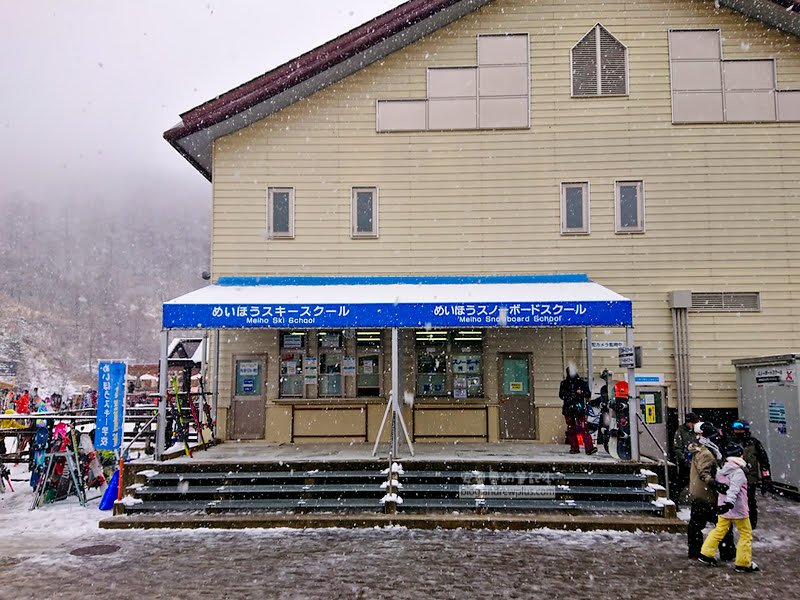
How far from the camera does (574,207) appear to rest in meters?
13.7

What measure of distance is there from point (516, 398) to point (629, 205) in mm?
4719

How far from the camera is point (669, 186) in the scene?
13.6 meters

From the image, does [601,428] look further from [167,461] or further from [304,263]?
[167,461]

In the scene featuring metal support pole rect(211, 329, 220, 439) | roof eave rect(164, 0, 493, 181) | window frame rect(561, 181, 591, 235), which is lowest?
metal support pole rect(211, 329, 220, 439)

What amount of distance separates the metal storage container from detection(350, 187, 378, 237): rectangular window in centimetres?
793

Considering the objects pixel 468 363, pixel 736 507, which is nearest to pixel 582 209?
pixel 468 363

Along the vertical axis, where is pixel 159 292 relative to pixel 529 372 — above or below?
above

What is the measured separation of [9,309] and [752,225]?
14347 centimetres

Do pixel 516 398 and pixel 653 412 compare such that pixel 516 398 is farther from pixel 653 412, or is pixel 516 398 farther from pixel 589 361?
pixel 653 412

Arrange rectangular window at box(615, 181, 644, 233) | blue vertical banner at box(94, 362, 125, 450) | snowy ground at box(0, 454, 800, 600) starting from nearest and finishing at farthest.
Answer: snowy ground at box(0, 454, 800, 600) → blue vertical banner at box(94, 362, 125, 450) → rectangular window at box(615, 181, 644, 233)

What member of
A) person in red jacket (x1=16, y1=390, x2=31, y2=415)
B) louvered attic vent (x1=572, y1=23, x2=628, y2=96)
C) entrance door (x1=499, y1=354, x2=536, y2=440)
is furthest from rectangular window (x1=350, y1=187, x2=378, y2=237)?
person in red jacket (x1=16, y1=390, x2=31, y2=415)

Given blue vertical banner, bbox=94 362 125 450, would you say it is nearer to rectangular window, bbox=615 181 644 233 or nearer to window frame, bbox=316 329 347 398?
window frame, bbox=316 329 347 398

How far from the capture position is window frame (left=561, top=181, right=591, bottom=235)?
44.7 ft

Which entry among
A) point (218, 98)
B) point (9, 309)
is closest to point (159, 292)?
point (9, 309)
